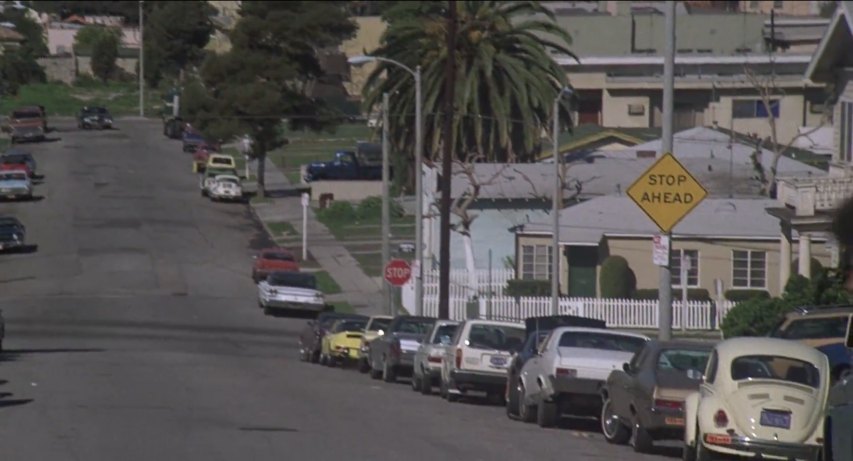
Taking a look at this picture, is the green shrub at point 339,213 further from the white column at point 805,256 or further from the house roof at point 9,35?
the white column at point 805,256

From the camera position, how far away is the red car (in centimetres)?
6000

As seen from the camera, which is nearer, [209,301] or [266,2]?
[209,301]

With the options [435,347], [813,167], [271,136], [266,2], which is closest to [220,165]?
[271,136]

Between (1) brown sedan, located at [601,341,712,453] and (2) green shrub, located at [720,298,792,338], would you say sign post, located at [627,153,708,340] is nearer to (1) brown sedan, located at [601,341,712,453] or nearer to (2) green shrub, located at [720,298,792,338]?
(1) brown sedan, located at [601,341,712,453]

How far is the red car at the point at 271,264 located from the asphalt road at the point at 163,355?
2.47ft

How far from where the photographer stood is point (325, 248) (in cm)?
6869

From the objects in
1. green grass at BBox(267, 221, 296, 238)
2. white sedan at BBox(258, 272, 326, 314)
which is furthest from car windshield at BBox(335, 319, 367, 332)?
green grass at BBox(267, 221, 296, 238)

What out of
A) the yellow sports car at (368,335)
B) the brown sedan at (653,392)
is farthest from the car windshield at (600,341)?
the yellow sports car at (368,335)

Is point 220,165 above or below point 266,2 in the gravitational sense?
below

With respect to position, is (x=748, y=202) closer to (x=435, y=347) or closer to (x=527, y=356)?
(x=435, y=347)

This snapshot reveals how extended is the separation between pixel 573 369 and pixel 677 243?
2983 centimetres

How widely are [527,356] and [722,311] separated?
24226 mm

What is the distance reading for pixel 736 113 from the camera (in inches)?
3041

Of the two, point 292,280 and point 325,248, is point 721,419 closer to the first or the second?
point 292,280
